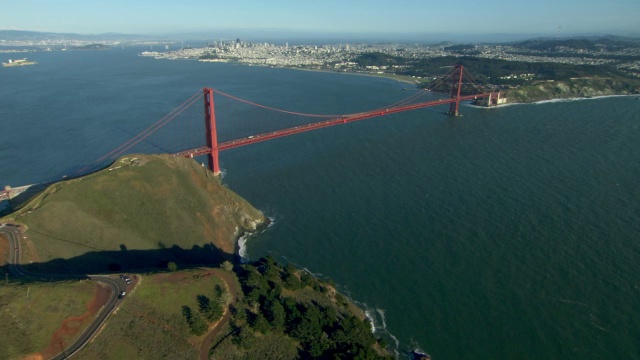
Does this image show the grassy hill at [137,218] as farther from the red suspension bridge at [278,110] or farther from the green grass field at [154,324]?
the red suspension bridge at [278,110]

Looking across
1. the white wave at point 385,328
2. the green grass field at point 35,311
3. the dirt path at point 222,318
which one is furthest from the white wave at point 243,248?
the green grass field at point 35,311

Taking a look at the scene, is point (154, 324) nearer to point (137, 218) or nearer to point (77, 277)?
point (77, 277)

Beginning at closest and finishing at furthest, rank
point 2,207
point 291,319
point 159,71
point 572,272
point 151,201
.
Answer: point 291,319 < point 572,272 < point 151,201 < point 2,207 < point 159,71

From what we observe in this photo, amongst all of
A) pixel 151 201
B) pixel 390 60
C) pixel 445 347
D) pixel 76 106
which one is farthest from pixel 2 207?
pixel 390 60

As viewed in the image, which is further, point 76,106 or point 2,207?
point 76,106

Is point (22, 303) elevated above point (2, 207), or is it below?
above

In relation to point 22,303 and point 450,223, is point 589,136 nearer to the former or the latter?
point 450,223

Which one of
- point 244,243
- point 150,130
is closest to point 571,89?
point 150,130
